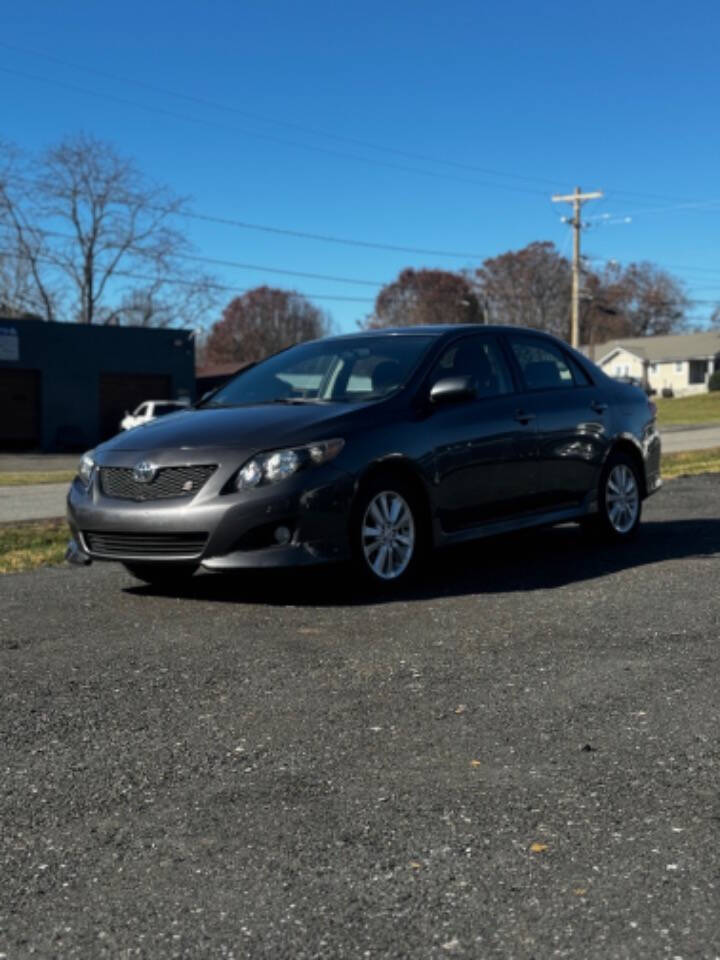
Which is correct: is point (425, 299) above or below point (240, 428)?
above

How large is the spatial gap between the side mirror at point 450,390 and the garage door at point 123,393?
3741 cm

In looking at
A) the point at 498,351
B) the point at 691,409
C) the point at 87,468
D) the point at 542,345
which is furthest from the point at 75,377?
the point at 87,468

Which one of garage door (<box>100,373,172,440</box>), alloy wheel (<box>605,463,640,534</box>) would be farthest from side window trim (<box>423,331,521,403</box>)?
garage door (<box>100,373,172,440</box>)

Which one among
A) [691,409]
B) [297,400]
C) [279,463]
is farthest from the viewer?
[691,409]

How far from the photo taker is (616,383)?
940cm

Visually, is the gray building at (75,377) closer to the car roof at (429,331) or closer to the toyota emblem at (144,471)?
the car roof at (429,331)

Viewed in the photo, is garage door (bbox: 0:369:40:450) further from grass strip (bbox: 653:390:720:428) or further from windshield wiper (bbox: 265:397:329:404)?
windshield wiper (bbox: 265:397:329:404)

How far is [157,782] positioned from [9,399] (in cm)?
3959

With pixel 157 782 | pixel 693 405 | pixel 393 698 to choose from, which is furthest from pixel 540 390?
pixel 693 405

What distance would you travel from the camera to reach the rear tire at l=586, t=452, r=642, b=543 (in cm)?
892

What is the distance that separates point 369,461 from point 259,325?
95855 mm

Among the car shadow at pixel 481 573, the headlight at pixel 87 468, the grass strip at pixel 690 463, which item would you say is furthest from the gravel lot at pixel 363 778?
the grass strip at pixel 690 463

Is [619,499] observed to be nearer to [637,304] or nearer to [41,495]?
[41,495]

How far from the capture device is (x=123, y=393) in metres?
44.9
